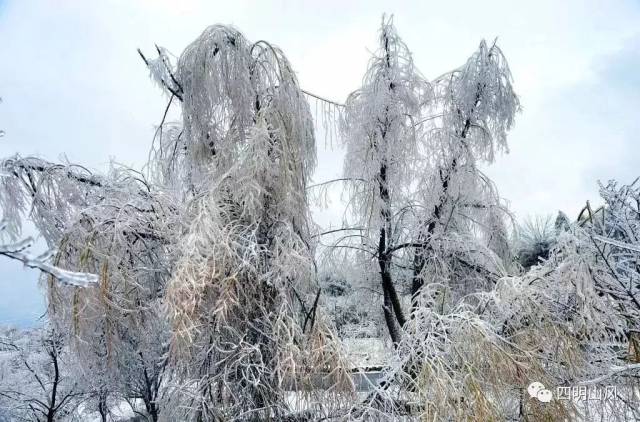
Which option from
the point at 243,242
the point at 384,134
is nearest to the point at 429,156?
the point at 384,134

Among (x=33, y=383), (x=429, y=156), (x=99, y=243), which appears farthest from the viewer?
(x=33, y=383)

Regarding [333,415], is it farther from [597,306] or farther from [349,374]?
[597,306]

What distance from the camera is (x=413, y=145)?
18.6 ft

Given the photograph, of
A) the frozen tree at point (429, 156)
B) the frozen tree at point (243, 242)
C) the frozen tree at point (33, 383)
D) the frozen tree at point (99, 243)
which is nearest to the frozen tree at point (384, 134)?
the frozen tree at point (429, 156)

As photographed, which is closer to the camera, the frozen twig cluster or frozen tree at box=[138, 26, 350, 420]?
the frozen twig cluster

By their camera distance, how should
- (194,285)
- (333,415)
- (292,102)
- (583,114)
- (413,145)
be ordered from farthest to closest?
(583,114)
(413,145)
(292,102)
(333,415)
(194,285)

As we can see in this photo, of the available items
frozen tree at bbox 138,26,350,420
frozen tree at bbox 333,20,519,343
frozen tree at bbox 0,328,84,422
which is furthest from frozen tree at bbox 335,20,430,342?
frozen tree at bbox 0,328,84,422

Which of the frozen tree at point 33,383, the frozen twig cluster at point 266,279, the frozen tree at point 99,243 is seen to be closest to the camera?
the frozen twig cluster at point 266,279

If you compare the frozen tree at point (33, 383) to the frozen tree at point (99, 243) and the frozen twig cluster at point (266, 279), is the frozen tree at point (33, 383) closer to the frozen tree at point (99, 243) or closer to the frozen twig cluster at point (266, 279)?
the frozen twig cluster at point (266, 279)

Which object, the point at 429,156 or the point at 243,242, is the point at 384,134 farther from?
the point at 243,242

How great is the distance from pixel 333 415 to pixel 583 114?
4.42 m

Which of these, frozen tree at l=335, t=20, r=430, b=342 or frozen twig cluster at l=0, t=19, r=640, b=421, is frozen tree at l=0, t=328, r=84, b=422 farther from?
frozen tree at l=335, t=20, r=430, b=342

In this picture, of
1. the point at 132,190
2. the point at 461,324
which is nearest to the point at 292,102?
the point at 132,190

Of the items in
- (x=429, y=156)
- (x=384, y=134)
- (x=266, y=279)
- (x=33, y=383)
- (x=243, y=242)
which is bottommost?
(x=33, y=383)
